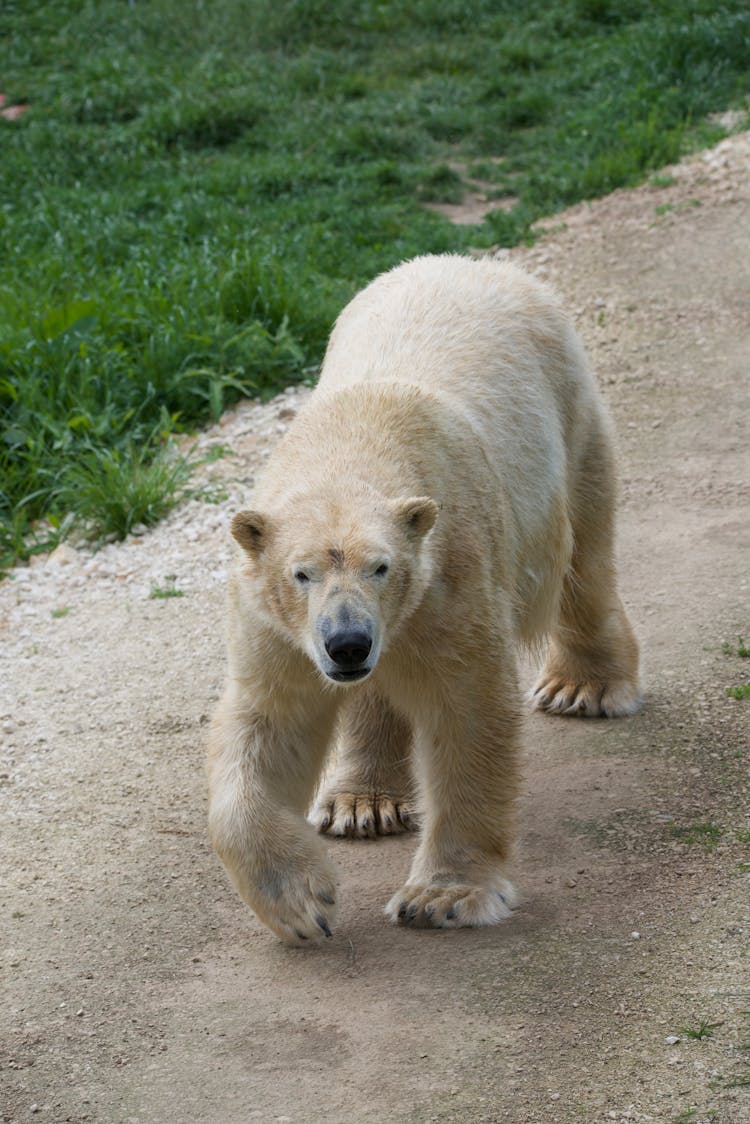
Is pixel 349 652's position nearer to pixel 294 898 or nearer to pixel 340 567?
pixel 340 567

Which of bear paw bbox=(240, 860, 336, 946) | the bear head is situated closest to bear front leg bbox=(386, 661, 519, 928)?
bear paw bbox=(240, 860, 336, 946)

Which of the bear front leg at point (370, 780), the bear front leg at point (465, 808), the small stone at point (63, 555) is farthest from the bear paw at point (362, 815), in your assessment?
the small stone at point (63, 555)

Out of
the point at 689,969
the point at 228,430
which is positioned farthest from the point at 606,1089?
the point at 228,430

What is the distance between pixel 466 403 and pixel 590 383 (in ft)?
3.30

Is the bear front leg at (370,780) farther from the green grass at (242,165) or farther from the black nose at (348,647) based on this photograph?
the green grass at (242,165)

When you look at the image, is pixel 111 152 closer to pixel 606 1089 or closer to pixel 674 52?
pixel 674 52

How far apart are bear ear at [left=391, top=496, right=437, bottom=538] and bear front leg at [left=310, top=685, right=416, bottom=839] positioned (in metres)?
1.22

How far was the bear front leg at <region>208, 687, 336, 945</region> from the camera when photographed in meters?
3.84

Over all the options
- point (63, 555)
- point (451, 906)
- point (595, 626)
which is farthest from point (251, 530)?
point (63, 555)

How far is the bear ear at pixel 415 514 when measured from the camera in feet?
11.4

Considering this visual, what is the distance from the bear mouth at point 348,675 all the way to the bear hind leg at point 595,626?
200cm

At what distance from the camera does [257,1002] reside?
12.3ft

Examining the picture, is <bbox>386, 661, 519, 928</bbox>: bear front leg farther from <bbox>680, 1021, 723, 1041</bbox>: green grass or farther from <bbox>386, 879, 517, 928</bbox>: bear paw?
<bbox>680, 1021, 723, 1041</bbox>: green grass

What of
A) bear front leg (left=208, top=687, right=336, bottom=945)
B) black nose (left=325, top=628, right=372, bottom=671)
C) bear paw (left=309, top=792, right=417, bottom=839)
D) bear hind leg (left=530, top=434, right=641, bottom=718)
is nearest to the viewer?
black nose (left=325, top=628, right=372, bottom=671)
